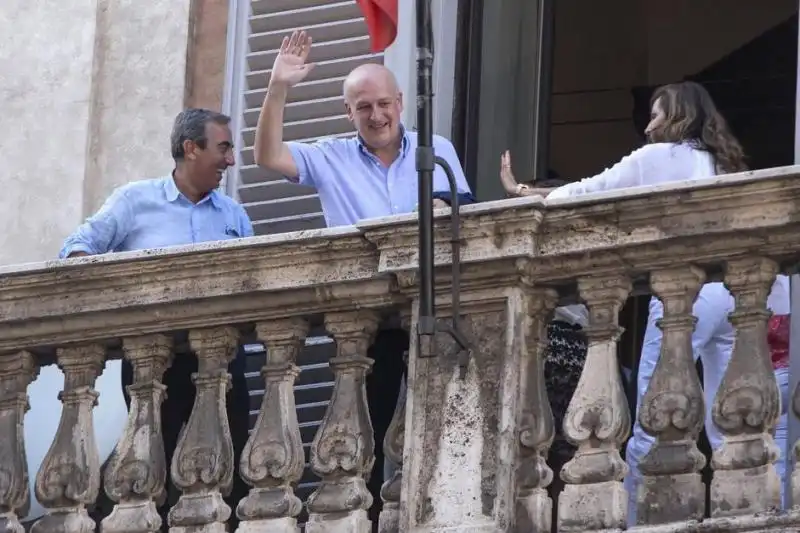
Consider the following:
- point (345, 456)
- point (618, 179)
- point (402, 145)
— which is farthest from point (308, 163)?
point (345, 456)

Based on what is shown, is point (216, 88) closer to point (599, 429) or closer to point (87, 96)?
point (87, 96)

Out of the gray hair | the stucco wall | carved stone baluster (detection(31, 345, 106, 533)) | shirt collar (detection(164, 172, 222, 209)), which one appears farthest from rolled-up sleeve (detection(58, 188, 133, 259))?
the stucco wall

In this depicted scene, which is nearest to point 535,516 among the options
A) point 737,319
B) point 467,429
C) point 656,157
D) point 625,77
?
point 467,429

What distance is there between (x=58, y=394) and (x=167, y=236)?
2.86 ft

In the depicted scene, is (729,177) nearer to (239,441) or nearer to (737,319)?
(737,319)

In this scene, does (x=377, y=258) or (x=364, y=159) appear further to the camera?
(x=364, y=159)

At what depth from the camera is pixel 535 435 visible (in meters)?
7.07

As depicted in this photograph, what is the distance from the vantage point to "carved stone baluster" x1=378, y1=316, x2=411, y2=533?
7.16 meters

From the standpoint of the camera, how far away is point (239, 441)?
26.2ft

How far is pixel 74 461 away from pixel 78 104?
8.46 ft

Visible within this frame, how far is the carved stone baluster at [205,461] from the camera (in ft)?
24.2

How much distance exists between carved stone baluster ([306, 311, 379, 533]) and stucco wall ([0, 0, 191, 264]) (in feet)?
8.10

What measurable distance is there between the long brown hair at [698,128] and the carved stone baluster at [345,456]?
122cm

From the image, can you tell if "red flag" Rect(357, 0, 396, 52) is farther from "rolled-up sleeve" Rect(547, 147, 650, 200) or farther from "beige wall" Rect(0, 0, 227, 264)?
"beige wall" Rect(0, 0, 227, 264)
